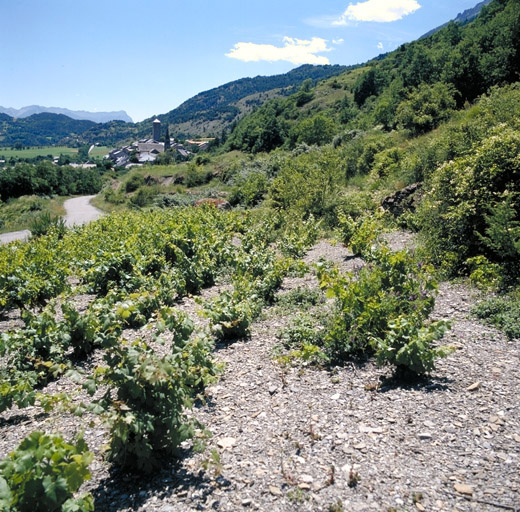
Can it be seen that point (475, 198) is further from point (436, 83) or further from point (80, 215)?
point (80, 215)

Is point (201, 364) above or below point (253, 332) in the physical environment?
above

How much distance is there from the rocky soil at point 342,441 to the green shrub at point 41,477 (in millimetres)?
647

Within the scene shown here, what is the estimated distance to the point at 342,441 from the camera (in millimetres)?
3449

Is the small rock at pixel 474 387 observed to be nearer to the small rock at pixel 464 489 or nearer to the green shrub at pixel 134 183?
the small rock at pixel 464 489

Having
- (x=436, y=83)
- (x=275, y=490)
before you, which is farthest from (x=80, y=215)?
(x=275, y=490)

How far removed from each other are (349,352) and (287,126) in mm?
59777

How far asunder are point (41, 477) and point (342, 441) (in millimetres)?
2317

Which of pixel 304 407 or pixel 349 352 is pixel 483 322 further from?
pixel 304 407

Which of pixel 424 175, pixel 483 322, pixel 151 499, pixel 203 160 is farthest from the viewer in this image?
pixel 203 160

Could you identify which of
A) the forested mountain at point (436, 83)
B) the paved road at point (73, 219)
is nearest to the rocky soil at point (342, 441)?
the paved road at point (73, 219)

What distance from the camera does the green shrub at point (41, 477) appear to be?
7.56 ft

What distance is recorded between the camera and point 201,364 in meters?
3.96

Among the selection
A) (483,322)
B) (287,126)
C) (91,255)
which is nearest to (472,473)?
(483,322)

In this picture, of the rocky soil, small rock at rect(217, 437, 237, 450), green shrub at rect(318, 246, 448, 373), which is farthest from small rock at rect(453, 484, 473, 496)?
small rock at rect(217, 437, 237, 450)
